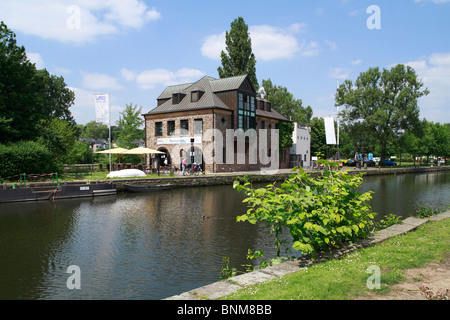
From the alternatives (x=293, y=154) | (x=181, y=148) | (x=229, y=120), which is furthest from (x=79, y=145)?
(x=293, y=154)

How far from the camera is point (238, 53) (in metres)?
44.4

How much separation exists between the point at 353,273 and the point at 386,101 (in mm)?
53473

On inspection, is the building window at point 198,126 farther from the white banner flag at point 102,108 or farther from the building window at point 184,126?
the white banner flag at point 102,108

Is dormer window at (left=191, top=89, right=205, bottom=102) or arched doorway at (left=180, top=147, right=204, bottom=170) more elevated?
dormer window at (left=191, top=89, right=205, bottom=102)

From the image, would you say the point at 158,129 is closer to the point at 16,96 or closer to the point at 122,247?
the point at 16,96

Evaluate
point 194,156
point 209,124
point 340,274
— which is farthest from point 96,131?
point 340,274

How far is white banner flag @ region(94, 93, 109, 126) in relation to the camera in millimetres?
24734

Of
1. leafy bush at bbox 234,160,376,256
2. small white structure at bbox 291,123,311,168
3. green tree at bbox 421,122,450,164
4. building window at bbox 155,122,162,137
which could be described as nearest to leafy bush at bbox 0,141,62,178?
building window at bbox 155,122,162,137

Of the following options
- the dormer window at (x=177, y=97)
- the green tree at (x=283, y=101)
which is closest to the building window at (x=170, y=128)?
the dormer window at (x=177, y=97)

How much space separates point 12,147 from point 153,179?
31.8 feet

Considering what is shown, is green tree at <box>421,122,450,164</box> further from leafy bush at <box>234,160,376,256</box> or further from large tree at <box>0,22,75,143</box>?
leafy bush at <box>234,160,376,256</box>

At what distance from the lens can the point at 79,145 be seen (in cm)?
4600

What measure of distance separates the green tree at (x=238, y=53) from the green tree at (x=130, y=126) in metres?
13.6
